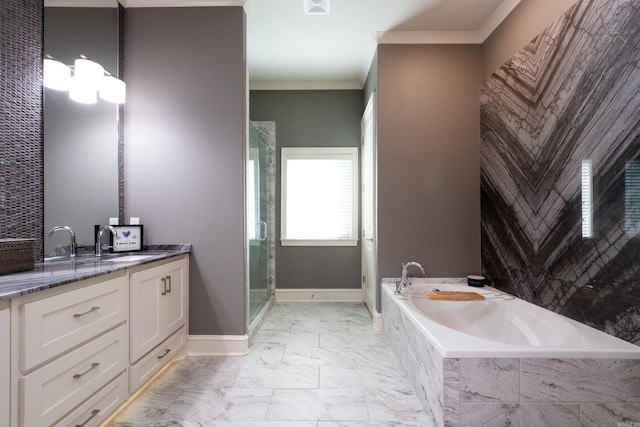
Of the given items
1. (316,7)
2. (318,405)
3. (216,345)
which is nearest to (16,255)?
(216,345)

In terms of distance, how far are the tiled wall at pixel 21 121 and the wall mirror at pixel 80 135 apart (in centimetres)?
5

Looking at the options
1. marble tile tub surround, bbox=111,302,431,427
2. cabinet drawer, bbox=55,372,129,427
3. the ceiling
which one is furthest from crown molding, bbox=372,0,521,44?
cabinet drawer, bbox=55,372,129,427

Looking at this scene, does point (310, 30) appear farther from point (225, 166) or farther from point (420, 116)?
point (225, 166)

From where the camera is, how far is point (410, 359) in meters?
1.93

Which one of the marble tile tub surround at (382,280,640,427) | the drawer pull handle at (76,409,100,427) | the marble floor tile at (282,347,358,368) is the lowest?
the marble floor tile at (282,347,358,368)

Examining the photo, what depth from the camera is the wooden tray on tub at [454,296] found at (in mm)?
2320

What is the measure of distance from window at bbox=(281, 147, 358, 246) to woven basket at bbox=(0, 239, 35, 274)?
8.51 feet

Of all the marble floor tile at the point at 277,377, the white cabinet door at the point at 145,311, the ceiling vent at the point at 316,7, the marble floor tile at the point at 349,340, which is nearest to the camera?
the white cabinet door at the point at 145,311

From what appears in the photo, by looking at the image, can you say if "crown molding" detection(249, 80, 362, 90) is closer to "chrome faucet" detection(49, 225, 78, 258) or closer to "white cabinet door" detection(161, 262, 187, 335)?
"white cabinet door" detection(161, 262, 187, 335)

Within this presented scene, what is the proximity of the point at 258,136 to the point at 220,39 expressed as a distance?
101 centimetres

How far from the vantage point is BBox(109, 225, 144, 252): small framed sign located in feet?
7.22

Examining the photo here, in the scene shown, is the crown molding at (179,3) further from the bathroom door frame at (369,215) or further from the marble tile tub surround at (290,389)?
the marble tile tub surround at (290,389)

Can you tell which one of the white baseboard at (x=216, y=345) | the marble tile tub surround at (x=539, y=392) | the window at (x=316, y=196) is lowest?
the white baseboard at (x=216, y=345)

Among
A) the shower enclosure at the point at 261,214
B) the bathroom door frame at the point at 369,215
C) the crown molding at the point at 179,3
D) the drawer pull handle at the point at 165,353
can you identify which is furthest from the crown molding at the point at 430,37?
the drawer pull handle at the point at 165,353
